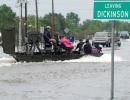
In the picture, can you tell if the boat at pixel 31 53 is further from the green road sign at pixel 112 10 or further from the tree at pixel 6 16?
the tree at pixel 6 16

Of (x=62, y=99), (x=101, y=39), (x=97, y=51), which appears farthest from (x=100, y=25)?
(x=62, y=99)

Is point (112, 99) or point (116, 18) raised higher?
point (116, 18)

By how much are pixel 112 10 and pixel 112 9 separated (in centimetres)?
2

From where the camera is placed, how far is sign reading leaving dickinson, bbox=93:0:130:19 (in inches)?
512

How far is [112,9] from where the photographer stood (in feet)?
42.9

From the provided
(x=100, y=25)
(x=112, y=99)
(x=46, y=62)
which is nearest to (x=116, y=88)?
(x=112, y=99)

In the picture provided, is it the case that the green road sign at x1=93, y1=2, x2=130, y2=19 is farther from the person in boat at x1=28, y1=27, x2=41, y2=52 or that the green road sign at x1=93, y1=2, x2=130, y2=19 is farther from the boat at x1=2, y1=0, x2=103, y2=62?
the person in boat at x1=28, y1=27, x2=41, y2=52

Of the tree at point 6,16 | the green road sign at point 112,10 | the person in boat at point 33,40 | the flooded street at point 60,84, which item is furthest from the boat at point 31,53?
the tree at point 6,16

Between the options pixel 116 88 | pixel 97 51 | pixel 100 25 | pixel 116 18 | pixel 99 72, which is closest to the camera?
pixel 116 18

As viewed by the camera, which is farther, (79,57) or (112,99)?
(79,57)

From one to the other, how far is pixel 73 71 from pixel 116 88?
7.42 meters

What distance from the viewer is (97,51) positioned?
3528 cm

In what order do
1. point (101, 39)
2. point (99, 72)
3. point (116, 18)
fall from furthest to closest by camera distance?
point (101, 39) → point (99, 72) → point (116, 18)

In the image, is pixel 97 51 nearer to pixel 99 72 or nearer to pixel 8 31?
pixel 8 31
